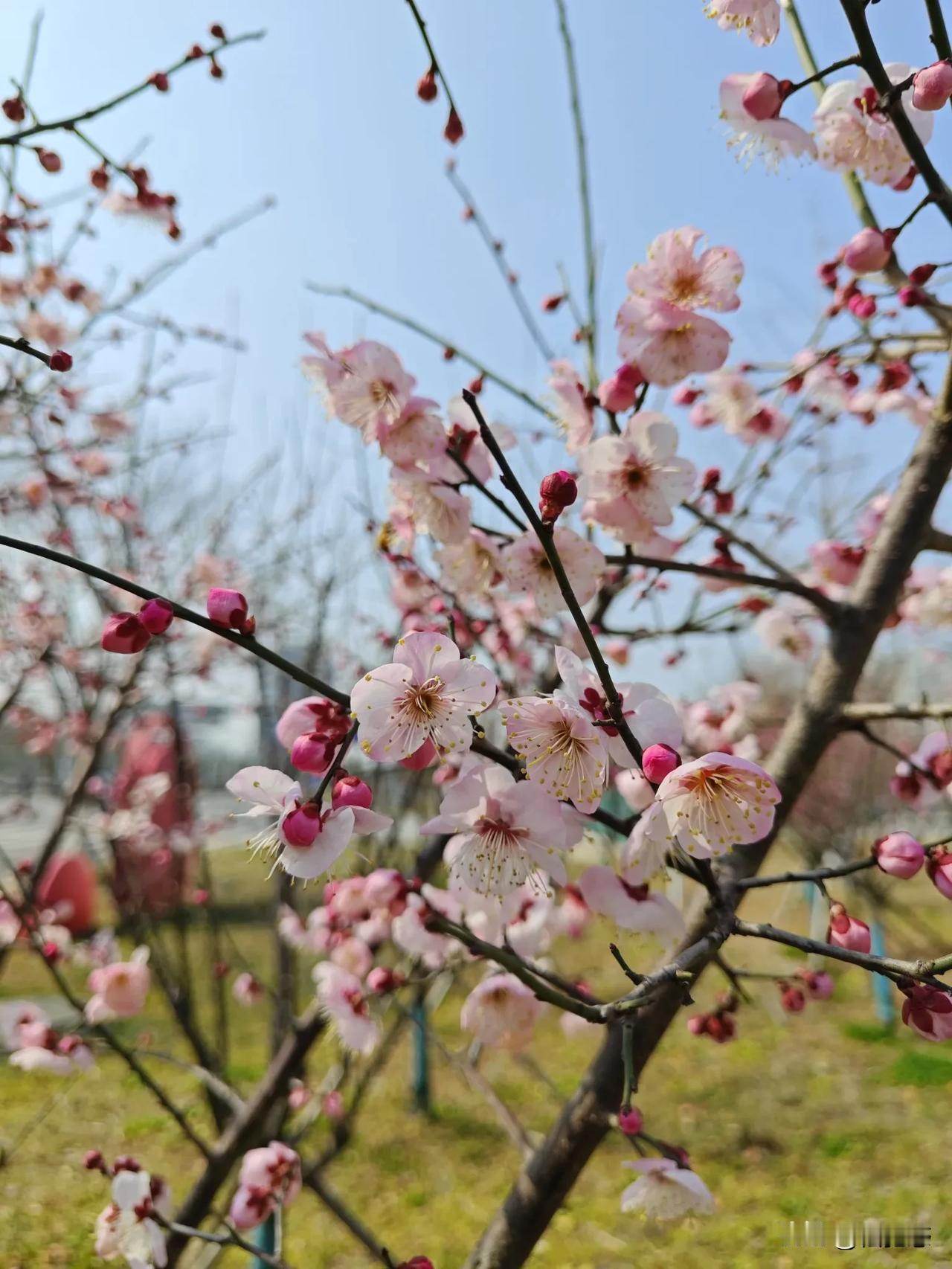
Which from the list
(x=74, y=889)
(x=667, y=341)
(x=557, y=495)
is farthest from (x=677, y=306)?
(x=74, y=889)

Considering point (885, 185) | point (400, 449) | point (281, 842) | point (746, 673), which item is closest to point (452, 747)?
point (281, 842)

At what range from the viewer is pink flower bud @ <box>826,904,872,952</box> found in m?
0.76

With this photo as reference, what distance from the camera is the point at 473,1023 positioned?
4.25ft

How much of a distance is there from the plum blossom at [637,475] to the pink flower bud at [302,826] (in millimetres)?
708

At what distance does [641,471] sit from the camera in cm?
122

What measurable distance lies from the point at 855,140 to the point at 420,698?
→ 45.5 inches

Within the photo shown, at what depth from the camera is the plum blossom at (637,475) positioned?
1180mm

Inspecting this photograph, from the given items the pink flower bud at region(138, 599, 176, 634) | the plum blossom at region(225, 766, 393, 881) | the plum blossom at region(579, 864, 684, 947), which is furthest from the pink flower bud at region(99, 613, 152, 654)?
the plum blossom at region(579, 864, 684, 947)

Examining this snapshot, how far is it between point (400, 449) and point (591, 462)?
29 centimetres

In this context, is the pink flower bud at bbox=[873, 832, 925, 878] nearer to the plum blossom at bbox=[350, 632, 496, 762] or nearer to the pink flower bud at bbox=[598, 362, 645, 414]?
the plum blossom at bbox=[350, 632, 496, 762]

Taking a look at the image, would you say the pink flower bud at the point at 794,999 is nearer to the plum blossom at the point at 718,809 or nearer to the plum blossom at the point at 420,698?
the plum blossom at the point at 718,809

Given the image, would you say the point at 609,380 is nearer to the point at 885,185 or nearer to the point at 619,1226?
the point at 885,185

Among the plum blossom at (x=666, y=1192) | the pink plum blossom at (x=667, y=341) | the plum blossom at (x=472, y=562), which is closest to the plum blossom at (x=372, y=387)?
the plum blossom at (x=472, y=562)

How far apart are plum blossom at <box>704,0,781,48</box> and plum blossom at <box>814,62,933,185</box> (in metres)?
0.20
